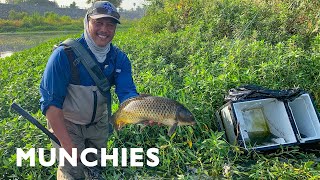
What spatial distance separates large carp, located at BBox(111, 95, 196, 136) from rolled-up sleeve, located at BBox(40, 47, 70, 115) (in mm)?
592

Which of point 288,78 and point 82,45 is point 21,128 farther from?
point 288,78

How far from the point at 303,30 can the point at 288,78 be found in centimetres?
287

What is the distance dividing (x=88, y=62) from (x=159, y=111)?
2.55 feet

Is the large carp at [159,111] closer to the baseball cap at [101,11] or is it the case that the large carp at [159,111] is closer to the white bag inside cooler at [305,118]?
the baseball cap at [101,11]

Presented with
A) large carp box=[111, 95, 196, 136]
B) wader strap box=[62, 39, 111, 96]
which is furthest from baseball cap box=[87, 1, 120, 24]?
large carp box=[111, 95, 196, 136]

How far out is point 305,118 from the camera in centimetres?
425

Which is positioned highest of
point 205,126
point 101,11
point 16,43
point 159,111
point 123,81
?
point 16,43

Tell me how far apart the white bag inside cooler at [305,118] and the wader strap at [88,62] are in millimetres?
2309

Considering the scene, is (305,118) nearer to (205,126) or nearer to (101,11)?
(205,126)

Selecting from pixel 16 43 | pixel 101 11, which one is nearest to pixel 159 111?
pixel 101 11

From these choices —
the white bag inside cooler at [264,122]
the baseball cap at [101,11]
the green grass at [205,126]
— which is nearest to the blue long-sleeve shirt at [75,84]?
the baseball cap at [101,11]

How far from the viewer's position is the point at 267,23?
7.80 m

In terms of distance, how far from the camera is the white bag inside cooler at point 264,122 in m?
4.17

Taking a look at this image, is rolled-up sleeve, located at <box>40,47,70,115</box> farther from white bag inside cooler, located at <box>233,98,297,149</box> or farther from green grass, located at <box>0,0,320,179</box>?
white bag inside cooler, located at <box>233,98,297,149</box>
